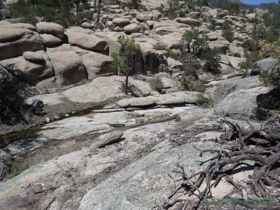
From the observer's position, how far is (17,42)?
56.2 ft

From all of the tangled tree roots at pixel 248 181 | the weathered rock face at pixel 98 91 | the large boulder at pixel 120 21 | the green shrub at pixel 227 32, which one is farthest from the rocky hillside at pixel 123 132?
the green shrub at pixel 227 32

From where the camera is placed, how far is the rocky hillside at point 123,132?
3.38 m

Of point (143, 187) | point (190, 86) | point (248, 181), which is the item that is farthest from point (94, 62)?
point (248, 181)

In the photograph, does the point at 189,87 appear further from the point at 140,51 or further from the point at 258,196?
the point at 258,196

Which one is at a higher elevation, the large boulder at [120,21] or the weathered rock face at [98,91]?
the large boulder at [120,21]

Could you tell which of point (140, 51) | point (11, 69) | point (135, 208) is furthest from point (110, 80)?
point (135, 208)

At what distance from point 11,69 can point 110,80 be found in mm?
9987

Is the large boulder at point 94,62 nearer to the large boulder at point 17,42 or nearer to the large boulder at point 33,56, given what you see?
the large boulder at point 17,42

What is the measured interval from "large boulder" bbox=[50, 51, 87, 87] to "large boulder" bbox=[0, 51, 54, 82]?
0.72 m

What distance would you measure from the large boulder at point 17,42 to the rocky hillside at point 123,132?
0.09 metres

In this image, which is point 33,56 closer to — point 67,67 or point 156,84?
point 67,67

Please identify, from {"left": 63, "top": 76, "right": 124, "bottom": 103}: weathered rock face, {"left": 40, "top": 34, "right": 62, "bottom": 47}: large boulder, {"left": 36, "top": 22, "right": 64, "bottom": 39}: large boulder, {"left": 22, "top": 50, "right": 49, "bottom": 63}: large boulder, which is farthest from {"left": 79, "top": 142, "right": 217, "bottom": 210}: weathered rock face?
{"left": 36, "top": 22, "right": 64, "bottom": 39}: large boulder

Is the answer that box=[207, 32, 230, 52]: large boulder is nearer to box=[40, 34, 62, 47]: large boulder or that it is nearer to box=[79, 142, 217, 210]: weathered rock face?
box=[40, 34, 62, 47]: large boulder

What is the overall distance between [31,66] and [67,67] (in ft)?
11.4
